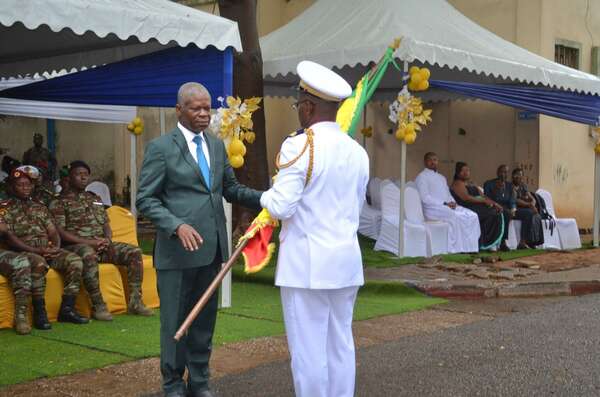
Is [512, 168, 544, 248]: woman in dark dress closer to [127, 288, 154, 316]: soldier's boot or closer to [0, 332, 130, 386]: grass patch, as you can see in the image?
[127, 288, 154, 316]: soldier's boot

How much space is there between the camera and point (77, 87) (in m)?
9.64

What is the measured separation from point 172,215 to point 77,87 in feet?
17.9

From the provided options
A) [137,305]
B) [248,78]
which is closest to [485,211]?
[248,78]

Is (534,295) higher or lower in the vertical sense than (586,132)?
lower

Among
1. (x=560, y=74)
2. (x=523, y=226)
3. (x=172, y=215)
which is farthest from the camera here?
(x=523, y=226)

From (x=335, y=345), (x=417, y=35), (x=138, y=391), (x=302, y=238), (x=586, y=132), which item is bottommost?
(x=138, y=391)

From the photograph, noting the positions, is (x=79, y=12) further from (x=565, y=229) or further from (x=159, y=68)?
(x=565, y=229)

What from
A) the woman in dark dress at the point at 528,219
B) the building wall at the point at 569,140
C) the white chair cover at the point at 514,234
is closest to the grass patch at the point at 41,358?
the white chair cover at the point at 514,234

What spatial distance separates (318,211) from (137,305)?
13.3ft

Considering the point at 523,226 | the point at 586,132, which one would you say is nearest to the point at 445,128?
the point at 586,132

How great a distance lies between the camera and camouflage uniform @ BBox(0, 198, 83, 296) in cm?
720

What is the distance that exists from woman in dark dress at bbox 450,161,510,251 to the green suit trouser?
8845mm

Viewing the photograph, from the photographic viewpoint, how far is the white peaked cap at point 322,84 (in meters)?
4.18

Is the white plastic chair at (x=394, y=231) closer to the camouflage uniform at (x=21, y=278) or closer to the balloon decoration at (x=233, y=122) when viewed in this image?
the balloon decoration at (x=233, y=122)
